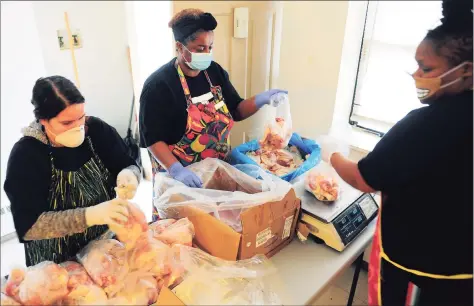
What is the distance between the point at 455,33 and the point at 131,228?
99 centimetres

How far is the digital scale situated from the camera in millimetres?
1317

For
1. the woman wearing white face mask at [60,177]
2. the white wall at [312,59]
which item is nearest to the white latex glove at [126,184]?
the woman wearing white face mask at [60,177]

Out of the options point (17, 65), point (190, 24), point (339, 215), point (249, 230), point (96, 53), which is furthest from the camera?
point (96, 53)

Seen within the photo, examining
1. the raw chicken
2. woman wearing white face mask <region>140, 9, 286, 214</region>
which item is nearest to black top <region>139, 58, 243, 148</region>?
woman wearing white face mask <region>140, 9, 286, 214</region>

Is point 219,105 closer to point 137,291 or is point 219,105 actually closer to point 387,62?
point 137,291

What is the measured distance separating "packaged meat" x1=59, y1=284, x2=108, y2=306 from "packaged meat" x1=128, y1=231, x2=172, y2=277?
0.12m

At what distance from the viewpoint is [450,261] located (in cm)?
99

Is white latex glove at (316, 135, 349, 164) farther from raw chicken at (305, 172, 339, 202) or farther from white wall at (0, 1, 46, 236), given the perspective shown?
white wall at (0, 1, 46, 236)

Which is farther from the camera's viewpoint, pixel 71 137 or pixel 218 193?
pixel 218 193

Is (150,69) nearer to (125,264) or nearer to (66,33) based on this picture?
(66,33)

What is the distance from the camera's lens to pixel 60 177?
1.15 meters

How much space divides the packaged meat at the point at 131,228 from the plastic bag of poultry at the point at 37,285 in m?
0.18

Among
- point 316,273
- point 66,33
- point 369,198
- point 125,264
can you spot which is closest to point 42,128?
point 125,264

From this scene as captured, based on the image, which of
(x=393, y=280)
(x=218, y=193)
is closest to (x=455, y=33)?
(x=393, y=280)
